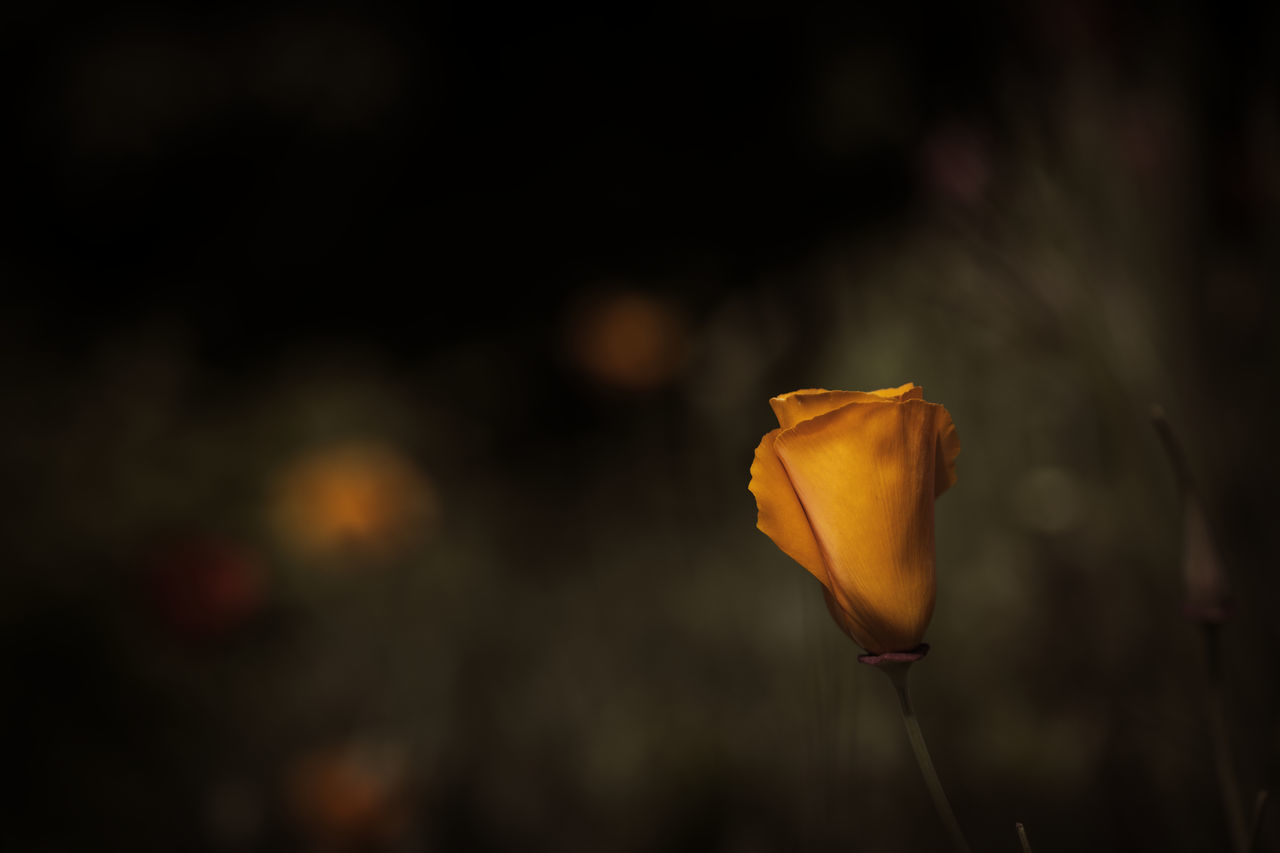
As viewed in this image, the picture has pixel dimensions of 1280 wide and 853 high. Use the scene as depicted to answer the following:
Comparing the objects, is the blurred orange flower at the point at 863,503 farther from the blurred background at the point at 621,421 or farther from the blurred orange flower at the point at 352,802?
the blurred orange flower at the point at 352,802

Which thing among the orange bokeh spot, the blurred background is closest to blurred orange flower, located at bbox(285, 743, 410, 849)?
the blurred background

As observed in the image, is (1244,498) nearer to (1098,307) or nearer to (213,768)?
(1098,307)

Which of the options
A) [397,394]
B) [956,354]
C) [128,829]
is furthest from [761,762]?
[397,394]

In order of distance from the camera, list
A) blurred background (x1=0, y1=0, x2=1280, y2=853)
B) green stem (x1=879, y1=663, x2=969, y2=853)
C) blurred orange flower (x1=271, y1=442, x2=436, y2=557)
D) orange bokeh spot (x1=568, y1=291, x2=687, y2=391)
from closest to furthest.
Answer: green stem (x1=879, y1=663, x2=969, y2=853) → blurred background (x1=0, y1=0, x2=1280, y2=853) → blurred orange flower (x1=271, y1=442, x2=436, y2=557) → orange bokeh spot (x1=568, y1=291, x2=687, y2=391)

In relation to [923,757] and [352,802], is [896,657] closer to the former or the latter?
[923,757]

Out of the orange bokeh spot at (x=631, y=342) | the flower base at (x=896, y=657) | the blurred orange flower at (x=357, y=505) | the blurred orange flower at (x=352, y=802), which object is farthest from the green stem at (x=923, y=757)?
the orange bokeh spot at (x=631, y=342)

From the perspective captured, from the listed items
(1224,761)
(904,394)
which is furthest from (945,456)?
(1224,761)

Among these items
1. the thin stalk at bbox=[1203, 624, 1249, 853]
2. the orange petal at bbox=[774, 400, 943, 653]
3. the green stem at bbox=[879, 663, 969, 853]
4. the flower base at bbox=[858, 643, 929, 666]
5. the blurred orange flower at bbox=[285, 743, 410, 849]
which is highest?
the orange petal at bbox=[774, 400, 943, 653]

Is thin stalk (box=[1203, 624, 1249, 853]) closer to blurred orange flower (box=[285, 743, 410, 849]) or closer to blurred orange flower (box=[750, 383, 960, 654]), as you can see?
blurred orange flower (box=[750, 383, 960, 654])
